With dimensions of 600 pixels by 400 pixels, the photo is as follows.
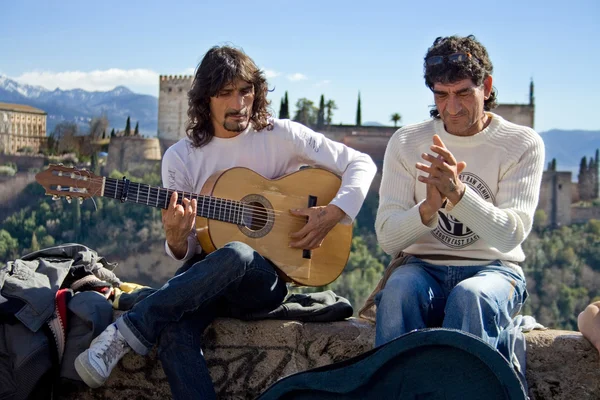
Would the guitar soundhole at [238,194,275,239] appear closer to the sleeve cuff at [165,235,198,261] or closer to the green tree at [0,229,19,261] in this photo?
the sleeve cuff at [165,235,198,261]

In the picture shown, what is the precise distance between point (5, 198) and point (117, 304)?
167 ft

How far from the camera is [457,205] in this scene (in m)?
2.78

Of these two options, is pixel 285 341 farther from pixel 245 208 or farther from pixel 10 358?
pixel 10 358


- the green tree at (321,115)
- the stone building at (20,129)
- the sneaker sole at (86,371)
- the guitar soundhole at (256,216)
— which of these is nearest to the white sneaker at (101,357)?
the sneaker sole at (86,371)

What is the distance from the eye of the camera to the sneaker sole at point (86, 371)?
2924 mm

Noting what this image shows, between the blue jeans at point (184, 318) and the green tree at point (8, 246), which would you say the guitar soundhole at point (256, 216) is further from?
the green tree at point (8, 246)

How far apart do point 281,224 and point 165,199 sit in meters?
0.52

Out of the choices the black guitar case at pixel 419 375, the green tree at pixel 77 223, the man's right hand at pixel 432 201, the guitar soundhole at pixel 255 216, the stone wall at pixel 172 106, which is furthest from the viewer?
the stone wall at pixel 172 106

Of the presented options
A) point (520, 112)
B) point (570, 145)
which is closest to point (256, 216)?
point (520, 112)

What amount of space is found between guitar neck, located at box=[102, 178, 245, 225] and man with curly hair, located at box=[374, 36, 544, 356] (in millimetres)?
634

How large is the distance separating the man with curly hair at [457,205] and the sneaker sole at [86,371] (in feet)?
3.22

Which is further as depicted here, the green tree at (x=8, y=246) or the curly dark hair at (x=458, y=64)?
the green tree at (x=8, y=246)

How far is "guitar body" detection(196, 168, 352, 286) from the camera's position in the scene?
133 inches

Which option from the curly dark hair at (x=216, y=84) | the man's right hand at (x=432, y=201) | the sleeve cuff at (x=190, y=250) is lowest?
the sleeve cuff at (x=190, y=250)
